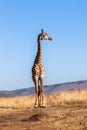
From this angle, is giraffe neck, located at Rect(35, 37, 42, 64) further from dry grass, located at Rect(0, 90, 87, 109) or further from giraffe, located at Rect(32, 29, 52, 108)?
dry grass, located at Rect(0, 90, 87, 109)

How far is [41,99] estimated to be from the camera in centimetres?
2227

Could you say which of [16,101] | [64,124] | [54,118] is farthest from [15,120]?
[16,101]

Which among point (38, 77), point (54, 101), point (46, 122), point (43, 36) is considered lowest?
point (46, 122)

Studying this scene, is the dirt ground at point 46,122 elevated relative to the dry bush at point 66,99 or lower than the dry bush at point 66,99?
lower

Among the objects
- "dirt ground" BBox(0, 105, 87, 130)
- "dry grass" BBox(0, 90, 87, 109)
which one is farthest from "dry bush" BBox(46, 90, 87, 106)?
"dirt ground" BBox(0, 105, 87, 130)

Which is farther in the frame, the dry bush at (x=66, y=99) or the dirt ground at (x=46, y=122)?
the dry bush at (x=66, y=99)

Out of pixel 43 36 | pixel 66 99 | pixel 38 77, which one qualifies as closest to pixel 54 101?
pixel 66 99

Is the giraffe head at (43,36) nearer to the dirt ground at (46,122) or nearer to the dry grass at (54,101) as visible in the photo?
the dry grass at (54,101)

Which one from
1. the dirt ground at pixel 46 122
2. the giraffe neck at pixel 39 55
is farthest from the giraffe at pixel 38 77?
the dirt ground at pixel 46 122

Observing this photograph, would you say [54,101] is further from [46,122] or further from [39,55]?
[46,122]

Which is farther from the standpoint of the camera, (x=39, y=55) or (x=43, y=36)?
(x=43, y=36)

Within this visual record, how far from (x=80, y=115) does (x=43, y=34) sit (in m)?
7.43

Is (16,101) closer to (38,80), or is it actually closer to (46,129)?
(38,80)

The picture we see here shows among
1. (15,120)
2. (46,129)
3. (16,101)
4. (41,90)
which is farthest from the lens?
(16,101)
